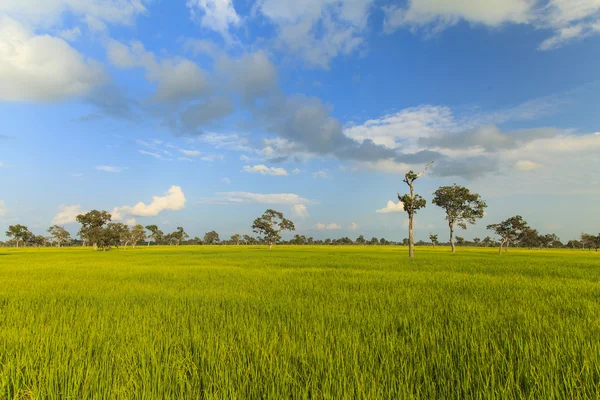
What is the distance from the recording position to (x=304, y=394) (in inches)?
98.5

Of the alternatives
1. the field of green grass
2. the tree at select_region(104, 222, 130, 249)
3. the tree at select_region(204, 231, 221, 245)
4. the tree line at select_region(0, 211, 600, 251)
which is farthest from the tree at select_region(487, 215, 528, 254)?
the tree at select_region(204, 231, 221, 245)

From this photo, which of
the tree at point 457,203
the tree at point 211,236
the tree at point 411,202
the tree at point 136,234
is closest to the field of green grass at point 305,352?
the tree at point 411,202

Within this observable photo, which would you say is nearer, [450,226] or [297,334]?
[297,334]

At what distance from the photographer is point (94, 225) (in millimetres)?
83875

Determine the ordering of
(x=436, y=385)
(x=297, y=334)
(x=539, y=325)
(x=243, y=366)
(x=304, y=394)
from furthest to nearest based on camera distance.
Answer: (x=539, y=325), (x=297, y=334), (x=243, y=366), (x=436, y=385), (x=304, y=394)

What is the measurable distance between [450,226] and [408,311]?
6181cm

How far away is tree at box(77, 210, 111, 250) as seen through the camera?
7744 cm

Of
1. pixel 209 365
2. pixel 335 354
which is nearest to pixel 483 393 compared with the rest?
pixel 335 354

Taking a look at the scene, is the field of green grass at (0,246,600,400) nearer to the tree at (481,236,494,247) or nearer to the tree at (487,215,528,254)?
the tree at (487,215,528,254)

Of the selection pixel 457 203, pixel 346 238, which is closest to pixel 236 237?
pixel 346 238

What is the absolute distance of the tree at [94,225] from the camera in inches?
3049

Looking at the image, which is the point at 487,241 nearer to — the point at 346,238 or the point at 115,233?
the point at 346,238

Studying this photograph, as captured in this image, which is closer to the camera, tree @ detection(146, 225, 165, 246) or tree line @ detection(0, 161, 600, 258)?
tree line @ detection(0, 161, 600, 258)

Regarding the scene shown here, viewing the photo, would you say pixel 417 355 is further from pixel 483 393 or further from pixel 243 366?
pixel 243 366
